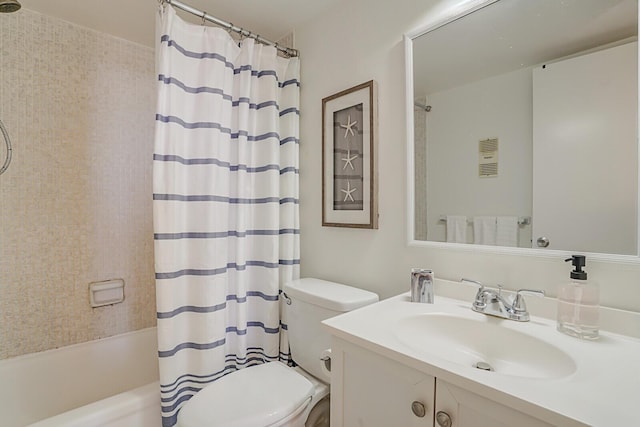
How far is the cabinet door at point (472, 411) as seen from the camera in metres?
0.54

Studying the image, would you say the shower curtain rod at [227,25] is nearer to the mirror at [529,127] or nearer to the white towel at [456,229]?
the mirror at [529,127]

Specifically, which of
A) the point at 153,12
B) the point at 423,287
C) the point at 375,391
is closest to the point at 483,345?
the point at 423,287

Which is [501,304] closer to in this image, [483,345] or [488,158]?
[483,345]

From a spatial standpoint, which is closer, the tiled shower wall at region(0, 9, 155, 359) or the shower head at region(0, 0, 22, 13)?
the shower head at region(0, 0, 22, 13)

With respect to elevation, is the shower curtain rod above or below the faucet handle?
above

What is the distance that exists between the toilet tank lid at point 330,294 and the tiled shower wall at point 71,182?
1.19 metres

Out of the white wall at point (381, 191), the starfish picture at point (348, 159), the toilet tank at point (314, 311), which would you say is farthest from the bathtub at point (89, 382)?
the starfish picture at point (348, 159)

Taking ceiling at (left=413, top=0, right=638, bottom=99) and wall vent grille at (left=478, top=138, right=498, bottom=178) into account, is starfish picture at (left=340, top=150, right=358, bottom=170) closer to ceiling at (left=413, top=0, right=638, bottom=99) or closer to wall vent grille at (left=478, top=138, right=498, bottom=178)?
ceiling at (left=413, top=0, right=638, bottom=99)

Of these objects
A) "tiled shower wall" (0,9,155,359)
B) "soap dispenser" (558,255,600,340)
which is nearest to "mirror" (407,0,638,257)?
"soap dispenser" (558,255,600,340)

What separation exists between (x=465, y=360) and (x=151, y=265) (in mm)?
1948

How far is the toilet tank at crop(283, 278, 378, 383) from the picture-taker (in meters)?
1.24

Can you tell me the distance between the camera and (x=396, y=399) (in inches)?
28.2

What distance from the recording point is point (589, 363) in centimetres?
65

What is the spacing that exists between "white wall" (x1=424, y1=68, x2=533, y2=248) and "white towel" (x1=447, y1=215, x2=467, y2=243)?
17mm
